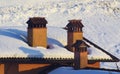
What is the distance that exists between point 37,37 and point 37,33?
0.16 m

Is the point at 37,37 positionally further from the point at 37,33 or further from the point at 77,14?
the point at 77,14

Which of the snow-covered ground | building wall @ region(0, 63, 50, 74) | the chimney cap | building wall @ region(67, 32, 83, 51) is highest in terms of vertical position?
the snow-covered ground

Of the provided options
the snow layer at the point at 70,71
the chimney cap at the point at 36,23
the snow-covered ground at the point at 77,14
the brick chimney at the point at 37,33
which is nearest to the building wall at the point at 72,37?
the brick chimney at the point at 37,33

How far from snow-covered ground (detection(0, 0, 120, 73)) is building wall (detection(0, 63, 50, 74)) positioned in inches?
1452

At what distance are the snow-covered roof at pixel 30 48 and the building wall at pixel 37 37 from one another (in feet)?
0.85

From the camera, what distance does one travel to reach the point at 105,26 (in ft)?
211

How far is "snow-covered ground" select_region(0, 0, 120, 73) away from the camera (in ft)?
202

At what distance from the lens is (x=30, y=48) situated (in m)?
20.0

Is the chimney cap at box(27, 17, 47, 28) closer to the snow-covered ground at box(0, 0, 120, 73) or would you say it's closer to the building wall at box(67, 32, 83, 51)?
the building wall at box(67, 32, 83, 51)

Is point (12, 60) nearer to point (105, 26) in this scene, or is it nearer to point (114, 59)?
point (114, 59)

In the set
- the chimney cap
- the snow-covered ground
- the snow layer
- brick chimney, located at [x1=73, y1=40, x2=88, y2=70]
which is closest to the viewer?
the snow layer

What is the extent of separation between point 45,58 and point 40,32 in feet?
4.65

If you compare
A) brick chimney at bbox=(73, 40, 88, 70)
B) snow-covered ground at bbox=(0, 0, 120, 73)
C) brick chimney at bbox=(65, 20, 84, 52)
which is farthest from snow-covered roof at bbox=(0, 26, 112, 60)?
snow-covered ground at bbox=(0, 0, 120, 73)

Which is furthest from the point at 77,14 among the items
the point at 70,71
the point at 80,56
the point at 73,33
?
the point at 70,71
